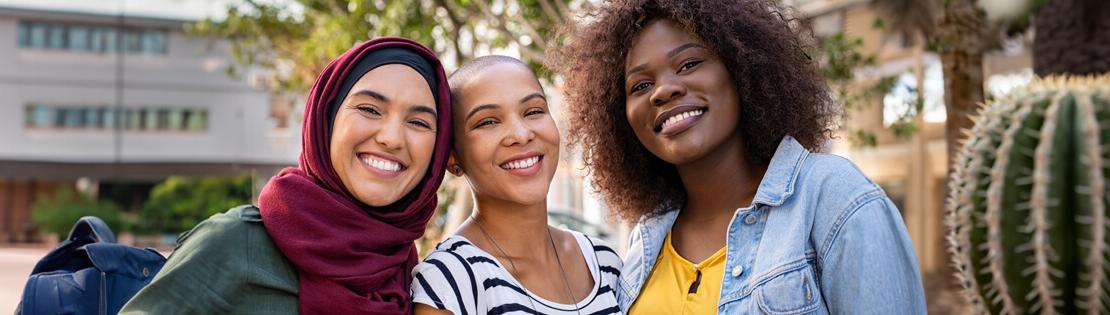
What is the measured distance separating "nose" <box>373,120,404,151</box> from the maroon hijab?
0.13m

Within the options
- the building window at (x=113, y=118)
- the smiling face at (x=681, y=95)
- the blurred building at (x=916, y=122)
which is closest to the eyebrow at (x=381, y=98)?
the smiling face at (x=681, y=95)

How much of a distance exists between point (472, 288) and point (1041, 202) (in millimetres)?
1317

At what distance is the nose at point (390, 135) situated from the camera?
2.54 m

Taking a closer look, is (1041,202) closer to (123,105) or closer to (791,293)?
(791,293)

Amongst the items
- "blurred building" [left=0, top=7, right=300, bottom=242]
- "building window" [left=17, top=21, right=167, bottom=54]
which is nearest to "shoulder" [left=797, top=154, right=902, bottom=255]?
"blurred building" [left=0, top=7, right=300, bottom=242]

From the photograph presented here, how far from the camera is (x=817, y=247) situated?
7.97ft

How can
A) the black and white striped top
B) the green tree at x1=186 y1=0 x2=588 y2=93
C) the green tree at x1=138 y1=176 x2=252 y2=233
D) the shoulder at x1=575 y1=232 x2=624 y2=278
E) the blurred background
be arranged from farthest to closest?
the green tree at x1=138 y1=176 x2=252 y2=233, the blurred background, the green tree at x1=186 y1=0 x2=588 y2=93, the shoulder at x1=575 y1=232 x2=624 y2=278, the black and white striped top

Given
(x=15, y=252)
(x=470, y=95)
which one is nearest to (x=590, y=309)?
(x=470, y=95)

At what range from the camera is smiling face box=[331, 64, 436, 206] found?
2545 mm

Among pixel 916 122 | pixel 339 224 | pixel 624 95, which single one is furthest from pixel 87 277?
pixel 916 122

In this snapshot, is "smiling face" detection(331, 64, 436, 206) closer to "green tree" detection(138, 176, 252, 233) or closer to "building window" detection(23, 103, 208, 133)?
"green tree" detection(138, 176, 252, 233)

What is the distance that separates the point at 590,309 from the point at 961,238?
41.5 inches

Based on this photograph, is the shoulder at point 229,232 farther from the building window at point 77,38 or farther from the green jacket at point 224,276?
the building window at point 77,38

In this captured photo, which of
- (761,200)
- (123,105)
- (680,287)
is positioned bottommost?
(680,287)
